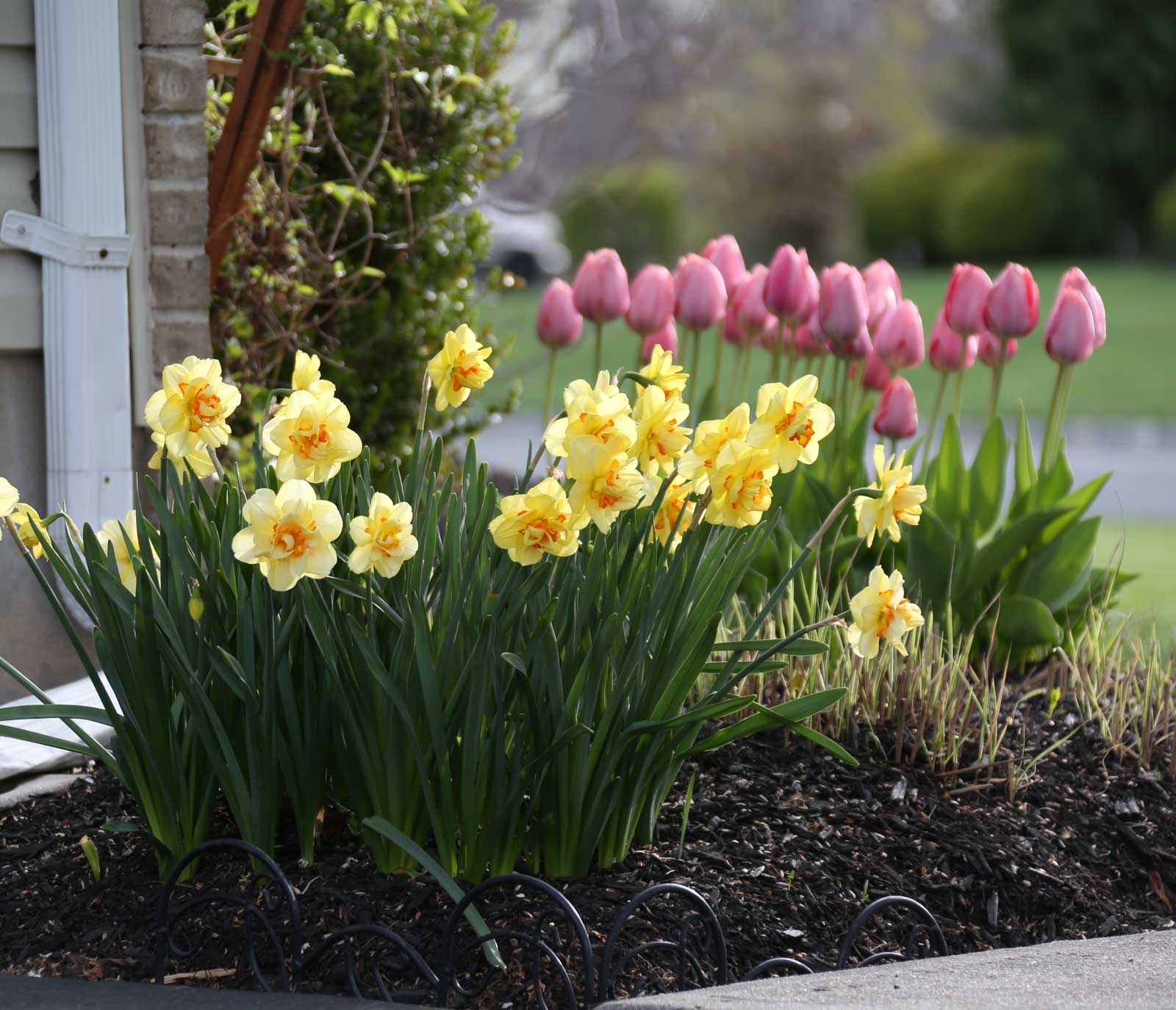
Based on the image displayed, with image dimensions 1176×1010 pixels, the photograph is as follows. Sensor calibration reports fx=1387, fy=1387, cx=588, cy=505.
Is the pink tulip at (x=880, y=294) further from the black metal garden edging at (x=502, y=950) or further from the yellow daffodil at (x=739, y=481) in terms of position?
the black metal garden edging at (x=502, y=950)

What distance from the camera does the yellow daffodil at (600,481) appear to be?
1.70 m

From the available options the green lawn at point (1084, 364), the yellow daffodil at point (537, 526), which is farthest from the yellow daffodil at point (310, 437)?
the green lawn at point (1084, 364)

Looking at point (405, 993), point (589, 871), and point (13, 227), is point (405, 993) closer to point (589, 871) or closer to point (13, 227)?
point (589, 871)

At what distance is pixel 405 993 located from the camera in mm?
1769

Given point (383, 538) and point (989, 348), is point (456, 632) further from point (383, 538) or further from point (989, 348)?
point (989, 348)

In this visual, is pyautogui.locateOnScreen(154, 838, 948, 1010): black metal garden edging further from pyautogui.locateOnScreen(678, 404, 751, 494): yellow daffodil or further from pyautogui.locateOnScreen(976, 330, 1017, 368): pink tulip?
pyautogui.locateOnScreen(976, 330, 1017, 368): pink tulip

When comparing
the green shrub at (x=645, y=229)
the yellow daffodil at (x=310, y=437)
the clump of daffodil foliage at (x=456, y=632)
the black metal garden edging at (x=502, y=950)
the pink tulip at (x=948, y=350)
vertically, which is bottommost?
the black metal garden edging at (x=502, y=950)

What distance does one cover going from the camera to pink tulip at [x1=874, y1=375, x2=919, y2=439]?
10.0 feet

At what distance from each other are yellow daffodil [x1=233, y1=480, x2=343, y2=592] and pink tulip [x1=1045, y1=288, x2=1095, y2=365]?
6.08ft

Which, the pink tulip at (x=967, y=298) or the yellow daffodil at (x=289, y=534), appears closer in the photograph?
the yellow daffodil at (x=289, y=534)

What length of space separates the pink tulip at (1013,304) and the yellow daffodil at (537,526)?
1614 mm

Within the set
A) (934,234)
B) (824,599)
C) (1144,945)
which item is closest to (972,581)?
(824,599)

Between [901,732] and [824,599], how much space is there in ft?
0.89

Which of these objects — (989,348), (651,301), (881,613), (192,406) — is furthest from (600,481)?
(989,348)
